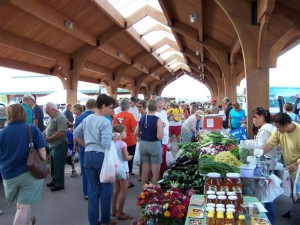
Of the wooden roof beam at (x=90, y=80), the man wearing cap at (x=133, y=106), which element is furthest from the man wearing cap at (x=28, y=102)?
the wooden roof beam at (x=90, y=80)

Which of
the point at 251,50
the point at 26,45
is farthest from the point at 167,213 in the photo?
the point at 26,45

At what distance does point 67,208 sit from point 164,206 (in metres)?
2.35

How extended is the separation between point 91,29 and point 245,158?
35.3 ft

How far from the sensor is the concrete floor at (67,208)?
15.6ft

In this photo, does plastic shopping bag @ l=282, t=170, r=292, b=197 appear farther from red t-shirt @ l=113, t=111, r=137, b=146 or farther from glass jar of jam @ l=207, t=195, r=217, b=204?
red t-shirt @ l=113, t=111, r=137, b=146

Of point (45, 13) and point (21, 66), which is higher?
point (45, 13)

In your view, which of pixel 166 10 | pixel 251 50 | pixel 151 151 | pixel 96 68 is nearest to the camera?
pixel 151 151

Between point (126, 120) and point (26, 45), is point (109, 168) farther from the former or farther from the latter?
point (26, 45)

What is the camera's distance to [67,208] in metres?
5.33

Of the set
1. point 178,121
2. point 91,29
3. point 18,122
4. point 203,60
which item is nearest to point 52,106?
point 18,122

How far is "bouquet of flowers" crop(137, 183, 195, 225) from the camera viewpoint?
3.47 metres

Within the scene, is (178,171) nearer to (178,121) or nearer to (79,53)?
(178,121)

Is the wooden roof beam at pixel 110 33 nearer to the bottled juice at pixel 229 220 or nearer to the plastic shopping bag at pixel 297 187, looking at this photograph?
the plastic shopping bag at pixel 297 187

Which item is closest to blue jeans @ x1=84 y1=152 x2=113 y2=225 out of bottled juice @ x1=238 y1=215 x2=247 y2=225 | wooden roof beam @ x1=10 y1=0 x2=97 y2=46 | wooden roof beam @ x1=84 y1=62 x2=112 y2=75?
bottled juice @ x1=238 y1=215 x2=247 y2=225
